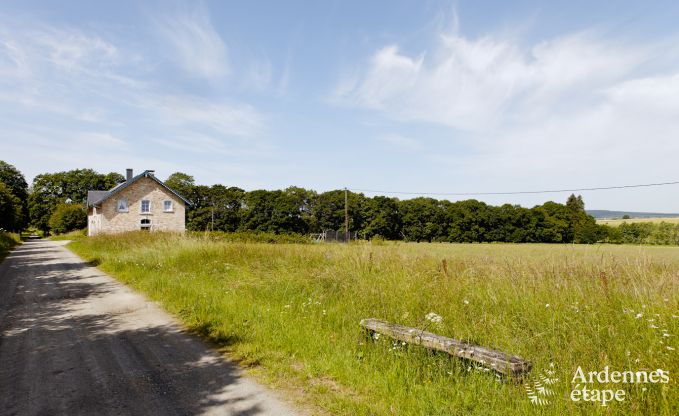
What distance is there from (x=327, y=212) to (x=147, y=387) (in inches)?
2407

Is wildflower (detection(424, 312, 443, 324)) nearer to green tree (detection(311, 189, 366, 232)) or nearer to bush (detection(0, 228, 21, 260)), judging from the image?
bush (detection(0, 228, 21, 260))

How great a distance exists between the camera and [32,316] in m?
7.39

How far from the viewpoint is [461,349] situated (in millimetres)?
3955

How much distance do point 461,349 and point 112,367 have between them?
4398 millimetres

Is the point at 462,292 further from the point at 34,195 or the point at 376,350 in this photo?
the point at 34,195

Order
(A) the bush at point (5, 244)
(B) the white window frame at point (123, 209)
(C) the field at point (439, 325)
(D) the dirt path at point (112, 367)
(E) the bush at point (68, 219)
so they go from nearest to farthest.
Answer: (C) the field at point (439, 325) → (D) the dirt path at point (112, 367) → (A) the bush at point (5, 244) → (B) the white window frame at point (123, 209) → (E) the bush at point (68, 219)

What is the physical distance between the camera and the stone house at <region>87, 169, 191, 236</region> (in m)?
37.8

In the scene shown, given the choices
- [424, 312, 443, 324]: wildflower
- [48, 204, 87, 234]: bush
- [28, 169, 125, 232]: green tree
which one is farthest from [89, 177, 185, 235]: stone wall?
[28, 169, 125, 232]: green tree

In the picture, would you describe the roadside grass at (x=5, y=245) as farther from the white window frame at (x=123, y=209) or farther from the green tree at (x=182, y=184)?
the green tree at (x=182, y=184)

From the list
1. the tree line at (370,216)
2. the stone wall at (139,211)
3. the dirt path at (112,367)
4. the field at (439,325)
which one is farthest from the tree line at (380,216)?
the dirt path at (112,367)

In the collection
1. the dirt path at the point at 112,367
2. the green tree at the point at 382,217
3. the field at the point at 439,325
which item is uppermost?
the green tree at the point at 382,217

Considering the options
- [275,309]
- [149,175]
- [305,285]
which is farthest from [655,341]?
[149,175]

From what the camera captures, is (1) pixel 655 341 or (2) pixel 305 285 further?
(2) pixel 305 285

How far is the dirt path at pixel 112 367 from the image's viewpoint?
11.8 feet
